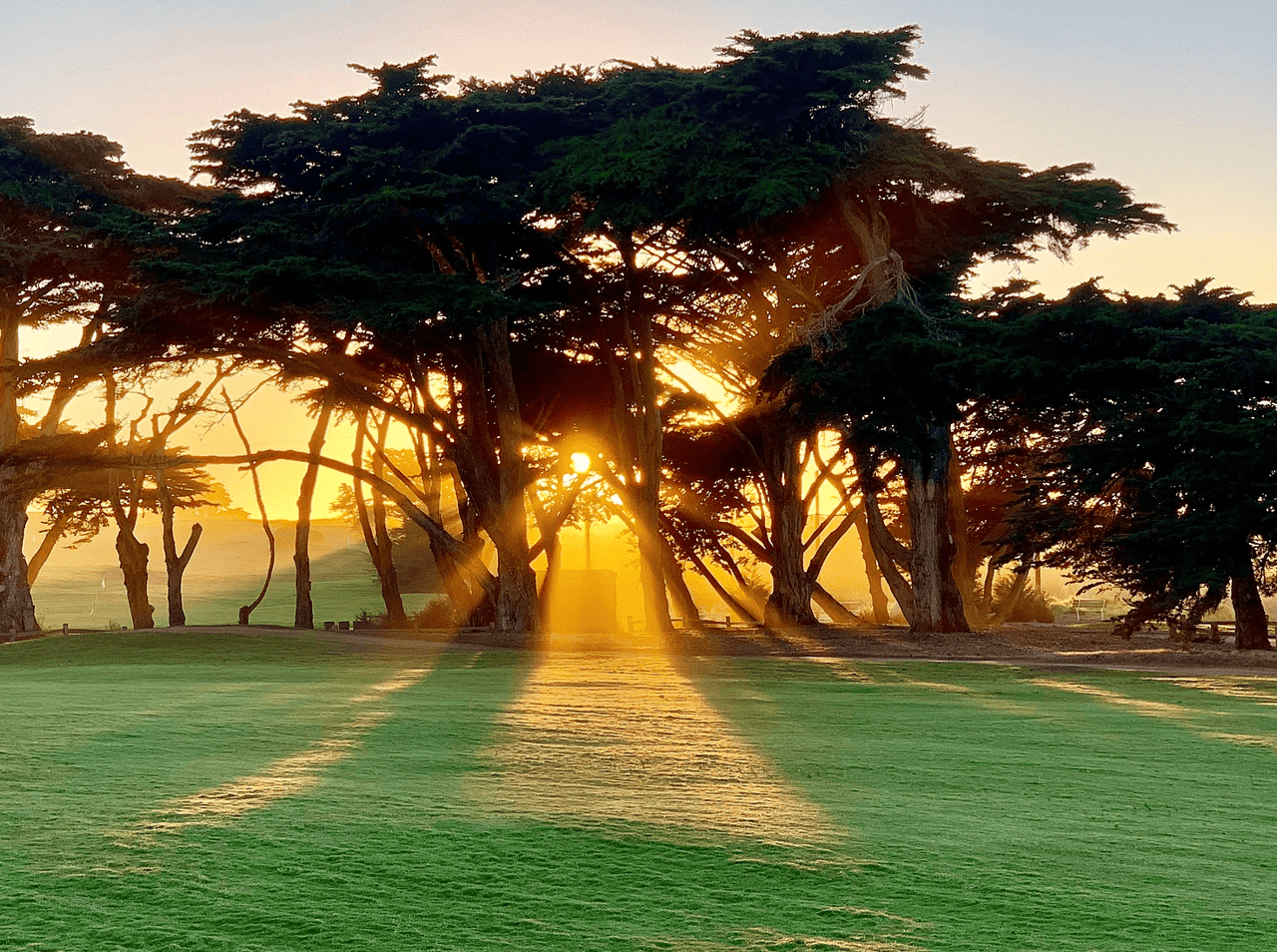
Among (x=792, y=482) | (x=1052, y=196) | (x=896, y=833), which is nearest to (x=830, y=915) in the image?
(x=896, y=833)

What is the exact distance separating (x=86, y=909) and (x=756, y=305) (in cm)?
3041

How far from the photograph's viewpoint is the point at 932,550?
105 ft

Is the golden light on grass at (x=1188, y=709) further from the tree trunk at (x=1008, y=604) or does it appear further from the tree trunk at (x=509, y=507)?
the tree trunk at (x=1008, y=604)

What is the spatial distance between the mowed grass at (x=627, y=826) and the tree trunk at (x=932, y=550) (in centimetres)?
1682

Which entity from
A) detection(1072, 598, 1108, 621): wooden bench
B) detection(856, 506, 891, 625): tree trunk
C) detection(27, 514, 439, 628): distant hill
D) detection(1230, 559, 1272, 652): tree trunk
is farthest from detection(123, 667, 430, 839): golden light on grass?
detection(27, 514, 439, 628): distant hill

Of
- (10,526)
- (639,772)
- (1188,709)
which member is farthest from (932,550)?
(10,526)

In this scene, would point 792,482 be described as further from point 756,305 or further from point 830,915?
point 830,915

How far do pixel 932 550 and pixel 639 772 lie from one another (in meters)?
23.6

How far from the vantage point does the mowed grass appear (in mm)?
5129

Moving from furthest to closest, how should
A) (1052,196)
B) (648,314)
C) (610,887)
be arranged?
1. (648,314)
2. (1052,196)
3. (610,887)

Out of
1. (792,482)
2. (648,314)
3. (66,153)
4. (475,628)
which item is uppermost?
(66,153)

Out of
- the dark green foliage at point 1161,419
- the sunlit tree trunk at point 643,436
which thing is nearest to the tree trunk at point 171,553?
the sunlit tree trunk at point 643,436

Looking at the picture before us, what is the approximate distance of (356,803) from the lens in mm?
7551

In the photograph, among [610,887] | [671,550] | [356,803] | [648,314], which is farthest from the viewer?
[671,550]
